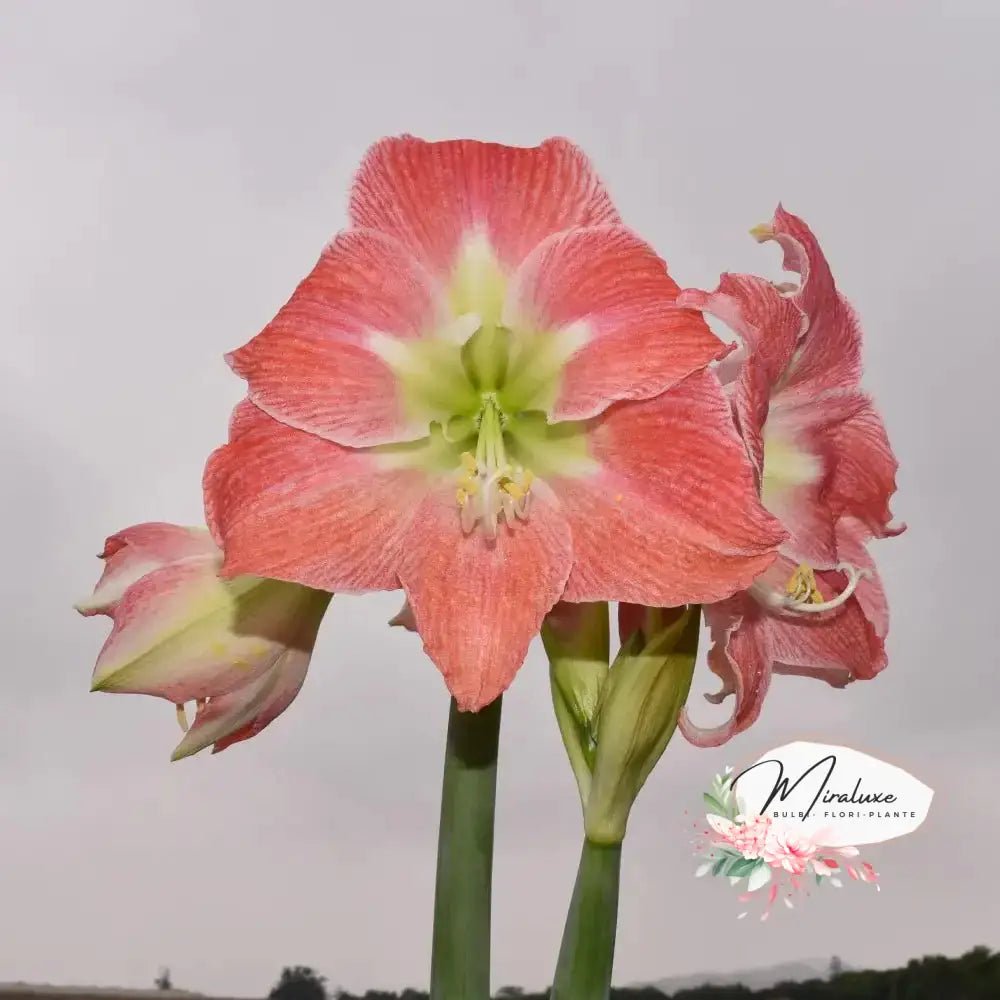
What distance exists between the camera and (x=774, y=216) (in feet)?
2.14

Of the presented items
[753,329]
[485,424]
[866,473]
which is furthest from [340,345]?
[866,473]

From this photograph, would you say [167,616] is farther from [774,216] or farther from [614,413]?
[774,216]

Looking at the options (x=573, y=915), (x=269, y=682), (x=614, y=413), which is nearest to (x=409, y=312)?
(x=614, y=413)

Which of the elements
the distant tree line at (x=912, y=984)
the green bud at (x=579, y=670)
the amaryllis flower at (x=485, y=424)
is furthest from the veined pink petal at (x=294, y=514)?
the distant tree line at (x=912, y=984)

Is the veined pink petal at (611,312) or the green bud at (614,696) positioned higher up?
the veined pink petal at (611,312)

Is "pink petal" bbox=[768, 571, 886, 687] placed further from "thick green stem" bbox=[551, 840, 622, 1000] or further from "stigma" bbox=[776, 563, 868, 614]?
"thick green stem" bbox=[551, 840, 622, 1000]

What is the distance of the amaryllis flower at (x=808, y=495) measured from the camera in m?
0.63

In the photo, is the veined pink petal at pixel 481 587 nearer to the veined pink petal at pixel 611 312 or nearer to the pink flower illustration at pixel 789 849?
the veined pink petal at pixel 611 312

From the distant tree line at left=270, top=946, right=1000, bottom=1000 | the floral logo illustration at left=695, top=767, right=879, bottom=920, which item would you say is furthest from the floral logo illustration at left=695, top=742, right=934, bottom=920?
the distant tree line at left=270, top=946, right=1000, bottom=1000

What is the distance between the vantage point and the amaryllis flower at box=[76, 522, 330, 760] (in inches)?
25.6

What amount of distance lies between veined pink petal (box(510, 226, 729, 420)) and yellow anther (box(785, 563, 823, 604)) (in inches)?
5.7

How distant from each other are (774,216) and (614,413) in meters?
0.15

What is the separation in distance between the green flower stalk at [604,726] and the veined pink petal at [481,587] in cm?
7

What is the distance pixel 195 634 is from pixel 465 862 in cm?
19
